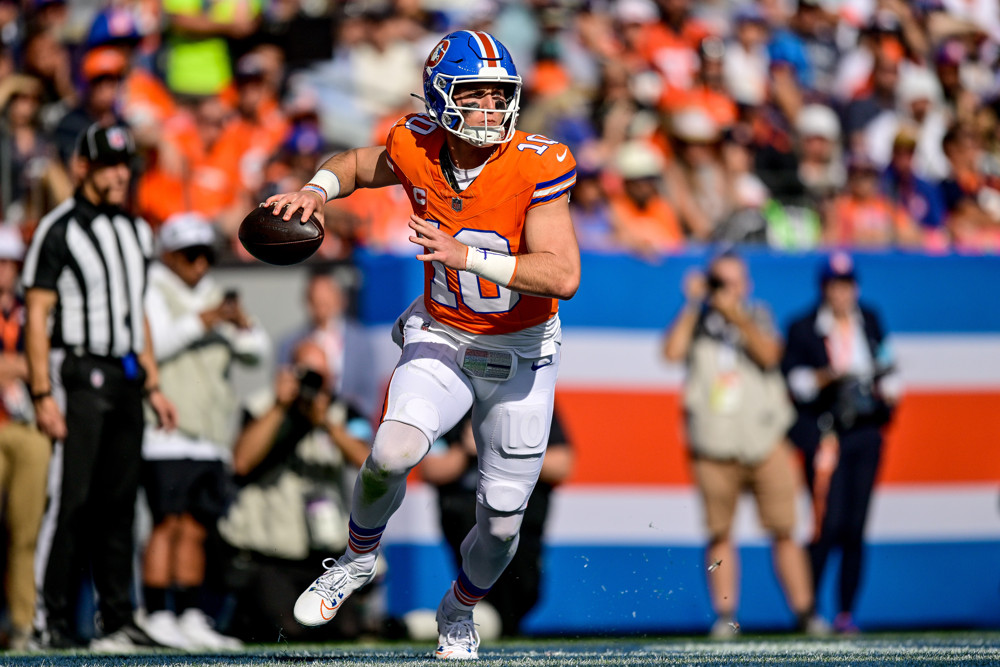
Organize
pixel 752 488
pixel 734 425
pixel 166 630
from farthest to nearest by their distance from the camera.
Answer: pixel 752 488
pixel 734 425
pixel 166 630

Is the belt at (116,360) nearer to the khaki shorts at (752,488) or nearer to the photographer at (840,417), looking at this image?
the khaki shorts at (752,488)

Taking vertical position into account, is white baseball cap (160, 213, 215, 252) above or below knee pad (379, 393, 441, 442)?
below

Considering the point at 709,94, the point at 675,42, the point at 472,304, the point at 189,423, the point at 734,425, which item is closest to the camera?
the point at 472,304

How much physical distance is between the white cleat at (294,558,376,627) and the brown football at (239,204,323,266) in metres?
1.09

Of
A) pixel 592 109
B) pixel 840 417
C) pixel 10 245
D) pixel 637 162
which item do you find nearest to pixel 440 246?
pixel 10 245

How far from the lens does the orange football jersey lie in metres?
4.55

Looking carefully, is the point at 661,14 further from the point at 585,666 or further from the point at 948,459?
the point at 585,666

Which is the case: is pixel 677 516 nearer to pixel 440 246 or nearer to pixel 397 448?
pixel 397 448

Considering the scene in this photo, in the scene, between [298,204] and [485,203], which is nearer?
[298,204]

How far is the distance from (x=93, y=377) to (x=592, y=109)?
15.4 ft

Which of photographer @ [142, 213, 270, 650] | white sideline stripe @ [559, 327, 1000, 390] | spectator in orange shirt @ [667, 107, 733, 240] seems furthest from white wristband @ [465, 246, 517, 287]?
spectator in orange shirt @ [667, 107, 733, 240]

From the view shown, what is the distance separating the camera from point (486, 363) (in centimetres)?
468

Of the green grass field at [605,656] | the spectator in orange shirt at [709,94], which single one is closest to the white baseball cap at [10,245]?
the green grass field at [605,656]

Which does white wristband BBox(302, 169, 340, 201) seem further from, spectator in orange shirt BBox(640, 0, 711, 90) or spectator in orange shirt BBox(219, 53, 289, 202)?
spectator in orange shirt BBox(640, 0, 711, 90)
